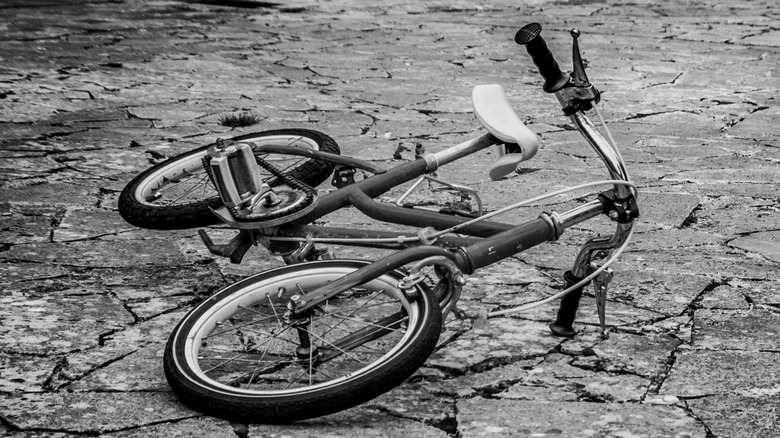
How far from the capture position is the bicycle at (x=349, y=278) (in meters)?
2.54

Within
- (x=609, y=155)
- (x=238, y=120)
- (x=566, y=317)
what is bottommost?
(x=238, y=120)

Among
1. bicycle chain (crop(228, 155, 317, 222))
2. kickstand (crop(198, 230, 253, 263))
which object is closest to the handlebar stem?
bicycle chain (crop(228, 155, 317, 222))

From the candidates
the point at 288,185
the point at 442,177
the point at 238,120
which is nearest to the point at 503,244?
the point at 288,185

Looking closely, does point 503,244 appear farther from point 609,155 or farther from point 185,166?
point 185,166

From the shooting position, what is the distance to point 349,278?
107 inches

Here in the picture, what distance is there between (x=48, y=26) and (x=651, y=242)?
7.08 meters

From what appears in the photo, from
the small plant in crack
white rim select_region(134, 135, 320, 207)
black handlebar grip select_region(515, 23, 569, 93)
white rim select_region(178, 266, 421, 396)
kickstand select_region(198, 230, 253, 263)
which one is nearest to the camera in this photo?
white rim select_region(178, 266, 421, 396)

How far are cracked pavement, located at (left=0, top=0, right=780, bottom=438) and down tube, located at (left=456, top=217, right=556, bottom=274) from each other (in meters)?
0.37

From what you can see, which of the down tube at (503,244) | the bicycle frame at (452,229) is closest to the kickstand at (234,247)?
the bicycle frame at (452,229)

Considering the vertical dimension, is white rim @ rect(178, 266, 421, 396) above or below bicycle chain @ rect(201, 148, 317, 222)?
below

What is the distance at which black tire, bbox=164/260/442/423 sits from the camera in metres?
2.48

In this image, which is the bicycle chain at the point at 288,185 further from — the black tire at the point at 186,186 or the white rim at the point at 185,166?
the white rim at the point at 185,166

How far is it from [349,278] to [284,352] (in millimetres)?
470

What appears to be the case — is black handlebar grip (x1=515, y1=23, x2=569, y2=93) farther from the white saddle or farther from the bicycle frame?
the white saddle
